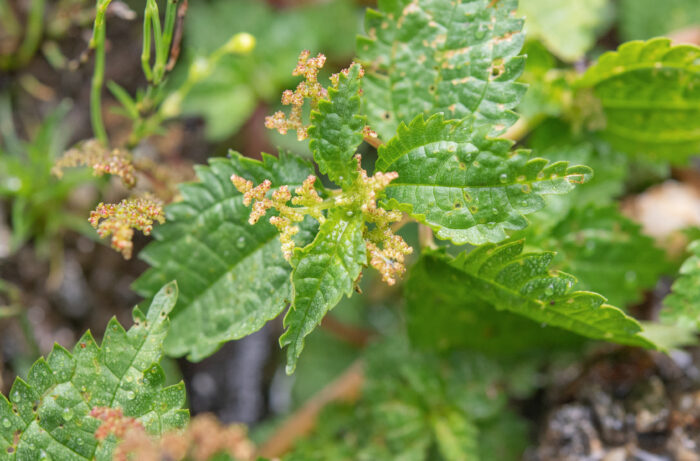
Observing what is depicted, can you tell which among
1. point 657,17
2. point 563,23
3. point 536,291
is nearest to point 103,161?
point 536,291

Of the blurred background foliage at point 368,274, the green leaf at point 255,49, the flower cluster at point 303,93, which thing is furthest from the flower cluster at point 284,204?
the green leaf at point 255,49

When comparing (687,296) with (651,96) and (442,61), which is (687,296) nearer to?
(651,96)

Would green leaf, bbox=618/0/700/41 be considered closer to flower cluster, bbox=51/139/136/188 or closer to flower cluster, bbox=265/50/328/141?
flower cluster, bbox=265/50/328/141

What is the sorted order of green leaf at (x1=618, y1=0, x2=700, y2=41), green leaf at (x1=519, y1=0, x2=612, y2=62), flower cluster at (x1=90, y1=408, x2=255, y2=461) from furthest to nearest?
green leaf at (x1=618, y1=0, x2=700, y2=41), green leaf at (x1=519, y1=0, x2=612, y2=62), flower cluster at (x1=90, y1=408, x2=255, y2=461)

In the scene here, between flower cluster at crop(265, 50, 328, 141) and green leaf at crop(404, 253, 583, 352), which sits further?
green leaf at crop(404, 253, 583, 352)

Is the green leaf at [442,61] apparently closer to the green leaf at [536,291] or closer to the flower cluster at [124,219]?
the green leaf at [536,291]

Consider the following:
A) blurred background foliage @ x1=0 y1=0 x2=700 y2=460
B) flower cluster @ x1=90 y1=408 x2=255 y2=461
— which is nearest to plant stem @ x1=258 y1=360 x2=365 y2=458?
blurred background foliage @ x1=0 y1=0 x2=700 y2=460
